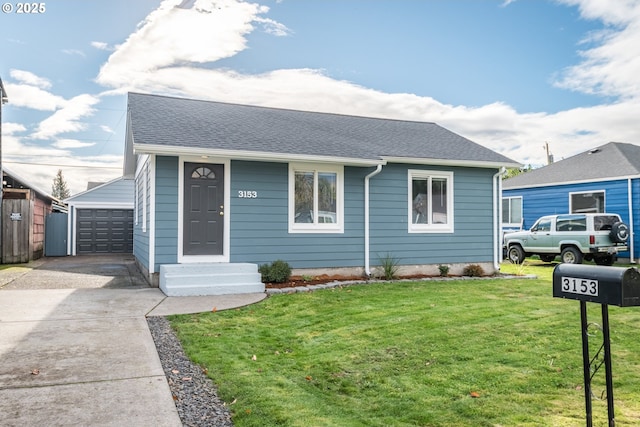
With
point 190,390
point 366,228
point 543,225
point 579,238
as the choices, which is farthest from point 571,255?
point 190,390

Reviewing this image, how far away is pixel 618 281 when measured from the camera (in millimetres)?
2236

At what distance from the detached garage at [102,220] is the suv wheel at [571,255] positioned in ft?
54.6

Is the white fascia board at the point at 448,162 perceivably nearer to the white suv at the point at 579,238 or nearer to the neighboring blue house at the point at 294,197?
the neighboring blue house at the point at 294,197

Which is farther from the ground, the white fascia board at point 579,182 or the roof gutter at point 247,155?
the white fascia board at point 579,182

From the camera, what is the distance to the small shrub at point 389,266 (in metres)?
10.5

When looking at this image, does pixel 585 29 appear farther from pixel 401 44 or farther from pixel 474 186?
pixel 474 186

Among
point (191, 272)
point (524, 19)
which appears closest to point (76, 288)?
point (191, 272)

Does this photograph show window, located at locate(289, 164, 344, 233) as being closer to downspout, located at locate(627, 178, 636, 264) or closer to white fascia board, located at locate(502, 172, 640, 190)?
downspout, located at locate(627, 178, 636, 264)

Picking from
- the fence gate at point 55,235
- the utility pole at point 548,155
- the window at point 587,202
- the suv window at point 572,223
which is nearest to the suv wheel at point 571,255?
the suv window at point 572,223

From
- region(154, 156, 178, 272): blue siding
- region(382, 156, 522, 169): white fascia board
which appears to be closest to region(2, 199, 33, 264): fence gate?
region(154, 156, 178, 272): blue siding

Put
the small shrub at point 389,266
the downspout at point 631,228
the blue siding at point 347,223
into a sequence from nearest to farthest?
1. the blue siding at point 347,223
2. the small shrub at point 389,266
3. the downspout at point 631,228

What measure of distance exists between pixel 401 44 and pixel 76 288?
10.4 m

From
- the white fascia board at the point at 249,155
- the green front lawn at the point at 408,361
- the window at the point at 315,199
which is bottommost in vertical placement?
the green front lawn at the point at 408,361

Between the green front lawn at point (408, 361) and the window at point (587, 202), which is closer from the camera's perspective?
the green front lawn at point (408, 361)
